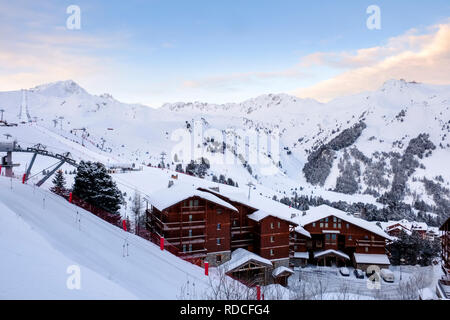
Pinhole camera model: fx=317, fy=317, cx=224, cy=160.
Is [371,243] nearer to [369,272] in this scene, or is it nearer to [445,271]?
[369,272]

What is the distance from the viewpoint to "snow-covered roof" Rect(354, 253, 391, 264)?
1650 inches

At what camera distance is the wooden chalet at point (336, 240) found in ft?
146

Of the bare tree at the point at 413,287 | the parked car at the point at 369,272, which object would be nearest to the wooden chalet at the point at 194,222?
the bare tree at the point at 413,287

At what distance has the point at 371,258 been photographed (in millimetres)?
43000

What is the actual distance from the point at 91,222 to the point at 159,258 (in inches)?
219

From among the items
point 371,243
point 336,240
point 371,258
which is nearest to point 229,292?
point 371,258

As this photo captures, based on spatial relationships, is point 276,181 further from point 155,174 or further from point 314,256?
point 314,256

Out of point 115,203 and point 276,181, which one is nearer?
point 115,203

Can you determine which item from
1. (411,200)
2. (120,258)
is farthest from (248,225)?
(411,200)

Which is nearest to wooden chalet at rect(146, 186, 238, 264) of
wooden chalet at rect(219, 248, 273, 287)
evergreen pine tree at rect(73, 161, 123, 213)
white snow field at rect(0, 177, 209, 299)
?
wooden chalet at rect(219, 248, 273, 287)

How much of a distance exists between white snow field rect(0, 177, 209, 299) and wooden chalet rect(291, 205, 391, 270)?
28.2 m

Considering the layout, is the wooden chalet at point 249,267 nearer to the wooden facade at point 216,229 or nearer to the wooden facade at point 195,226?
the wooden facade at point 216,229

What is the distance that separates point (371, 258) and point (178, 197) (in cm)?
2837
